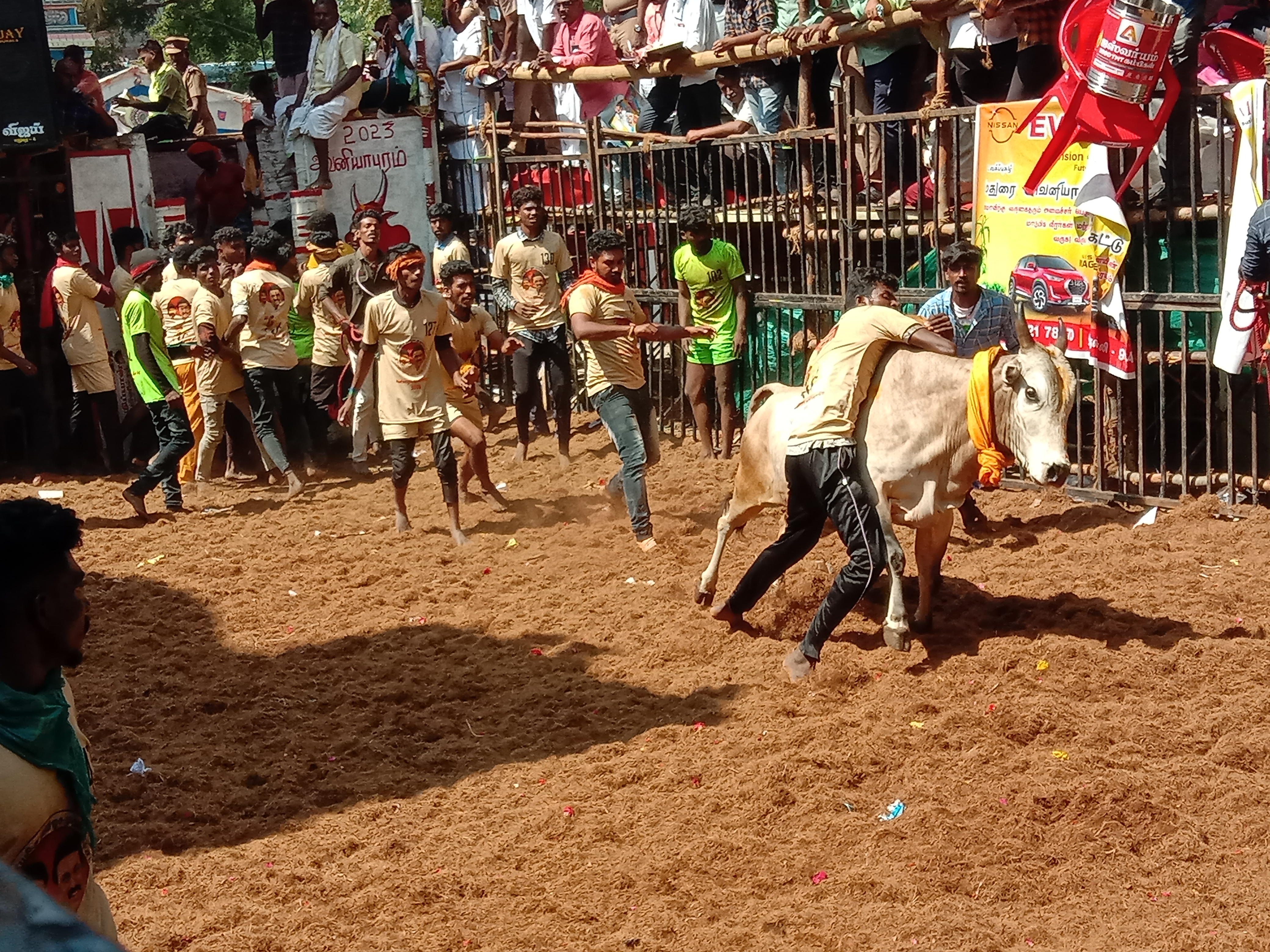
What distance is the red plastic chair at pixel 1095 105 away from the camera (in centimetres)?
916

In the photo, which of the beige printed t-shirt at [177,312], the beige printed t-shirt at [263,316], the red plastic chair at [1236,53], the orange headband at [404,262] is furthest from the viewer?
the beige printed t-shirt at [263,316]

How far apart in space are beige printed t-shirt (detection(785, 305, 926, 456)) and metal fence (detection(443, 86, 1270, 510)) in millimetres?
2936

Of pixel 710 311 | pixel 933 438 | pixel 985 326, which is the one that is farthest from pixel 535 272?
pixel 933 438

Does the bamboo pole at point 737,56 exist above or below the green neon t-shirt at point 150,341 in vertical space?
above

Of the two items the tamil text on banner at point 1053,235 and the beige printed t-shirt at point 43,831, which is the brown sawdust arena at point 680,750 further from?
the beige printed t-shirt at point 43,831

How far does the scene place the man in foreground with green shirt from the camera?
40.3 feet

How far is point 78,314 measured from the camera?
46.0ft

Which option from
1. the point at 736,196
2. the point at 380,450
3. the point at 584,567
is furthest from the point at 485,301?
the point at 584,567

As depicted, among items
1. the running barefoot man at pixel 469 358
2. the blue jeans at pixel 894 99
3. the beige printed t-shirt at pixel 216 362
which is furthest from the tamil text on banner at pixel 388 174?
the blue jeans at pixel 894 99

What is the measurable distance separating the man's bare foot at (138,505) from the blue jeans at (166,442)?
1.1 inches

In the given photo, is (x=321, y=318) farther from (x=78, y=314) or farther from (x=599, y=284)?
(x=599, y=284)

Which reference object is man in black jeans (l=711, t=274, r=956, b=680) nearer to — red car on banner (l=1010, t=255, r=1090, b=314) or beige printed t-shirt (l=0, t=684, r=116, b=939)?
red car on banner (l=1010, t=255, r=1090, b=314)

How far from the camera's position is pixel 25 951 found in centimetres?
134

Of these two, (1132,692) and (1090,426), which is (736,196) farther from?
(1132,692)
